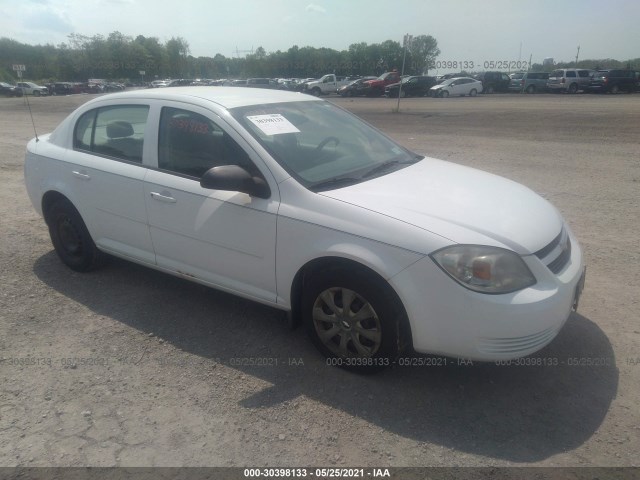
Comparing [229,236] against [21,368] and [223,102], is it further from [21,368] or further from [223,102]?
[21,368]

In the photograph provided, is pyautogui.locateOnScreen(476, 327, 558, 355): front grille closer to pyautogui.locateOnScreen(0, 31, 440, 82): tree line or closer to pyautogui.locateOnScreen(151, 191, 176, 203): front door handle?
pyautogui.locateOnScreen(151, 191, 176, 203): front door handle

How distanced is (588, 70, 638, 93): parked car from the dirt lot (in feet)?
115

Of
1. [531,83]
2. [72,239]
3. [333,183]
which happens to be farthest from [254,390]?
[531,83]

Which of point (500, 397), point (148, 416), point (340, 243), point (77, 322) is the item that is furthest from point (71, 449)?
point (500, 397)

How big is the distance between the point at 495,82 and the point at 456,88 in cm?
503

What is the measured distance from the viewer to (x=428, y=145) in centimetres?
1200

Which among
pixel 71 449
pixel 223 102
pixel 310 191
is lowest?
pixel 71 449

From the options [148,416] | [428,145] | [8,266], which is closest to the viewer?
[148,416]

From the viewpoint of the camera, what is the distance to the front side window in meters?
3.45

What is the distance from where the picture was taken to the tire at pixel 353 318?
2865 millimetres

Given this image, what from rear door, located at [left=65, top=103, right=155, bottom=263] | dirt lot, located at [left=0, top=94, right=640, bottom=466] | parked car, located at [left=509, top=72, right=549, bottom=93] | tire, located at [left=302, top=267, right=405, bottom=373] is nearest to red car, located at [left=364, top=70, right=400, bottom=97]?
parked car, located at [left=509, top=72, right=549, bottom=93]

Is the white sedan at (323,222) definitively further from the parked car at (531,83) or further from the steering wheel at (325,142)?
the parked car at (531,83)

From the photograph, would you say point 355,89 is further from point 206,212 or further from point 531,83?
point 206,212

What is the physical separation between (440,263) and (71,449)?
2152mm
